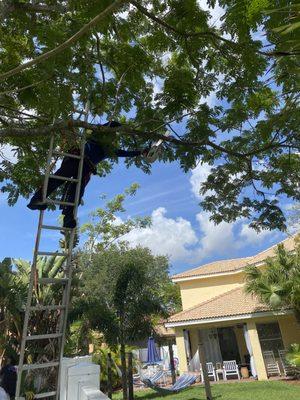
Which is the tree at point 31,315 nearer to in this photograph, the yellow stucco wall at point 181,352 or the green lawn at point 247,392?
the green lawn at point 247,392

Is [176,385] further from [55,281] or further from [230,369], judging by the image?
[55,281]

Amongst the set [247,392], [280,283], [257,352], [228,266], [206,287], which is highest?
[228,266]

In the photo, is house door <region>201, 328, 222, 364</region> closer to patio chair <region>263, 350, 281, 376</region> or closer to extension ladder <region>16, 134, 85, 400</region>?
patio chair <region>263, 350, 281, 376</region>

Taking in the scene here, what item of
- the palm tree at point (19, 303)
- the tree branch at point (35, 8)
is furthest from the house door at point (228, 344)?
the tree branch at point (35, 8)

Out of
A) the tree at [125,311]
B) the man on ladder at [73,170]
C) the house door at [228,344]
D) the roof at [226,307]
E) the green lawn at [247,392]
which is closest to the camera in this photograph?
the man on ladder at [73,170]

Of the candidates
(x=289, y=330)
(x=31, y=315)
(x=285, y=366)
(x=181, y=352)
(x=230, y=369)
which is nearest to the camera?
(x=31, y=315)

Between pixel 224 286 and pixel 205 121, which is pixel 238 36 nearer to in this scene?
pixel 205 121

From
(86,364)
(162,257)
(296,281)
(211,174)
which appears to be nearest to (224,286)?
(296,281)

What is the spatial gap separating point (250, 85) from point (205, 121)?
92cm

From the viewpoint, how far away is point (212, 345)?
24078mm

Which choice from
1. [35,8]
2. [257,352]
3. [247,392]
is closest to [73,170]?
[35,8]

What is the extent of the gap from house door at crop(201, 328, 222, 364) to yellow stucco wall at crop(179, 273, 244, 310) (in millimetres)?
2757

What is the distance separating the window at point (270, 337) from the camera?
21.7 m

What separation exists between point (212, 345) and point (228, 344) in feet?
3.68
